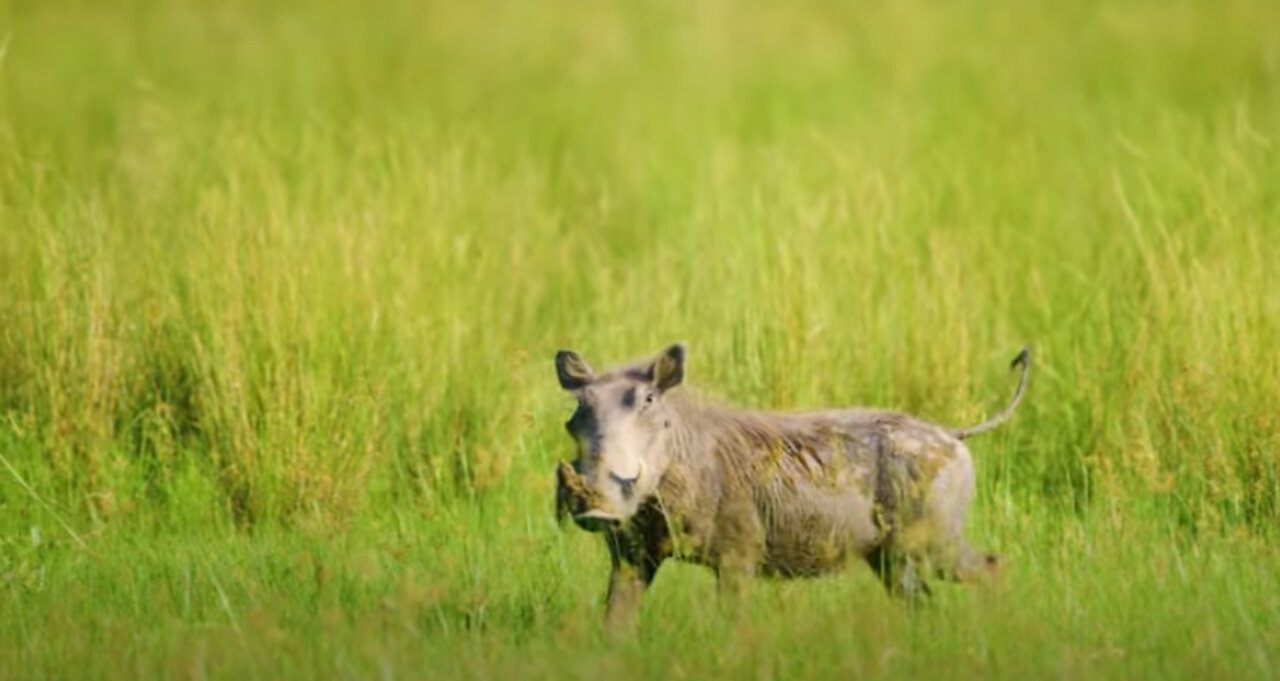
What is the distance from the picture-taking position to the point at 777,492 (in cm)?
598

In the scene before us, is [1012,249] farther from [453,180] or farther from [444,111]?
[444,111]

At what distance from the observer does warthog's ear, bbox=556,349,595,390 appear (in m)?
5.78

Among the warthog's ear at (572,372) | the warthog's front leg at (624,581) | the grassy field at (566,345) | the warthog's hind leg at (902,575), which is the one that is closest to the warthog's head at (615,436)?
the warthog's ear at (572,372)

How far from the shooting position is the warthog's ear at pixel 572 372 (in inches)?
227

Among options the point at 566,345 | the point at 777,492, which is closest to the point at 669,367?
the point at 777,492

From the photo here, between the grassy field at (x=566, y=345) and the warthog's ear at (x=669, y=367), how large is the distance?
45 cm

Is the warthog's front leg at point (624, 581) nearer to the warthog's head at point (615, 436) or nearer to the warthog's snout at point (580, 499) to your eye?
the warthog's head at point (615, 436)

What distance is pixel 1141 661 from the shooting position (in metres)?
5.45

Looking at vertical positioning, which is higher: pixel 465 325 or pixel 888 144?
pixel 888 144

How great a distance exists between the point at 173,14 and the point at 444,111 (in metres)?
3.87

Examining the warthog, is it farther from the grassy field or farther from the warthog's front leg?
the grassy field

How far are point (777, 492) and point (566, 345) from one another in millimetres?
2554

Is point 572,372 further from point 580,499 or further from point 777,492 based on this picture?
point 777,492

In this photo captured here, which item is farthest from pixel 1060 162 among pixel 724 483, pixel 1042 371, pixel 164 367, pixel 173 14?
pixel 173 14
